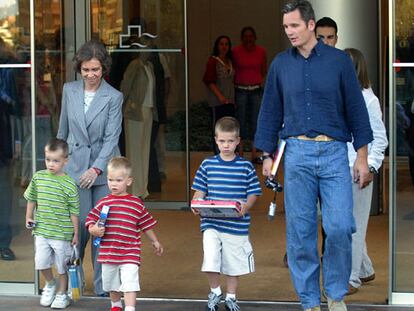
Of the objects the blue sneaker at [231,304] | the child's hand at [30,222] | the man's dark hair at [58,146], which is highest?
the man's dark hair at [58,146]

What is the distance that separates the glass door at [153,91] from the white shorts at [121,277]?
487 centimetres

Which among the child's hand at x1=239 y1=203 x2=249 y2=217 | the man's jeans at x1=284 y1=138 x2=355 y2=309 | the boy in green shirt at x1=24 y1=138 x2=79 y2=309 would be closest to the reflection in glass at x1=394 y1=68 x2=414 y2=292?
the man's jeans at x1=284 y1=138 x2=355 y2=309

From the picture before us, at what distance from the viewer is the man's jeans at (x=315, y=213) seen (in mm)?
6480

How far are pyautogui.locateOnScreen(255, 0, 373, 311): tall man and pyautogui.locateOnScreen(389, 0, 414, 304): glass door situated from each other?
103 centimetres

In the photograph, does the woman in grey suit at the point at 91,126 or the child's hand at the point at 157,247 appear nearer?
the child's hand at the point at 157,247

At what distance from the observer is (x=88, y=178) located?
7.45 m

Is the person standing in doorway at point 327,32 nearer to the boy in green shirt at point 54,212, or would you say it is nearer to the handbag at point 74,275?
the boy in green shirt at point 54,212

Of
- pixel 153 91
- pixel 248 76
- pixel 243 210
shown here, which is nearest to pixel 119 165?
pixel 243 210

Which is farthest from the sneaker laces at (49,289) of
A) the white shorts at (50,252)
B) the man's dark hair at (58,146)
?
the man's dark hair at (58,146)

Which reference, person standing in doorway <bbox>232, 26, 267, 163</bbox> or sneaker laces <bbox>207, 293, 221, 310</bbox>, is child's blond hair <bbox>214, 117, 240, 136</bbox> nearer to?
sneaker laces <bbox>207, 293, 221, 310</bbox>

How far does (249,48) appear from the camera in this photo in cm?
1526

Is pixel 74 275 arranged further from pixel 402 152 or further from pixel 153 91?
pixel 153 91

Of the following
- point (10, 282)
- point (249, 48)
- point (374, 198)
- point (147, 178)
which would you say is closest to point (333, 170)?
point (10, 282)

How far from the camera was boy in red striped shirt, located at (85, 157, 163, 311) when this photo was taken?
22.3ft
